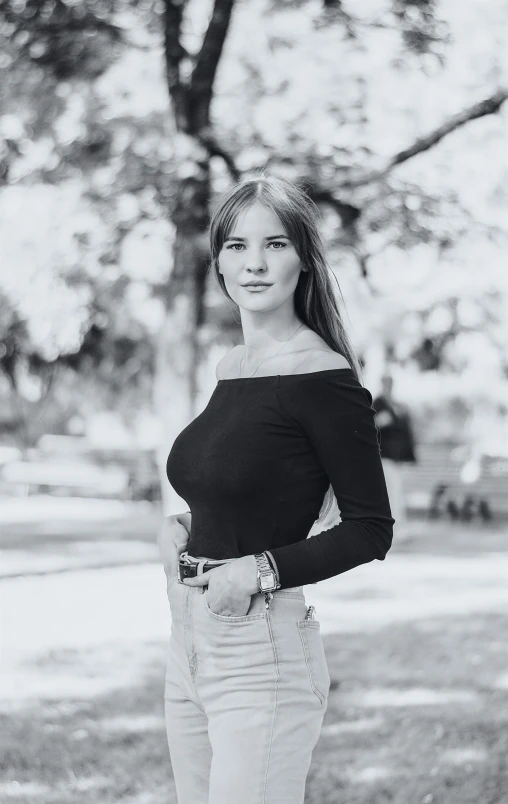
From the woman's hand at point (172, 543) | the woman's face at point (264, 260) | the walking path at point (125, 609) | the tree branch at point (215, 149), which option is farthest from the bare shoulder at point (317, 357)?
the walking path at point (125, 609)

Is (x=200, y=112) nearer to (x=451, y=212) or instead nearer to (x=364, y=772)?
(x=451, y=212)

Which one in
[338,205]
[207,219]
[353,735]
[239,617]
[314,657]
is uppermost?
[239,617]

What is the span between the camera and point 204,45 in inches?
246

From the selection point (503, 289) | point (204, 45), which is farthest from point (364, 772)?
point (503, 289)

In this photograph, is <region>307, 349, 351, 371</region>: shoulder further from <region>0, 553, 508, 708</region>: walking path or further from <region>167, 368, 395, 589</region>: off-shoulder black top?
<region>0, 553, 508, 708</region>: walking path

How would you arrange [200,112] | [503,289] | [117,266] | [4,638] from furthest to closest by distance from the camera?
1. [503,289]
2. [117,266]
3. [4,638]
4. [200,112]

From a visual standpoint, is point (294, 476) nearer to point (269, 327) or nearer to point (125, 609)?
point (269, 327)

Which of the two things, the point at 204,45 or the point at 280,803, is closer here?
the point at 280,803

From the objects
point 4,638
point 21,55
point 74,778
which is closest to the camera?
point 74,778

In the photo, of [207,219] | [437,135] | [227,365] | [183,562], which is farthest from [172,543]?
[437,135]

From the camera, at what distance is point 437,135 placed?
6.16 meters

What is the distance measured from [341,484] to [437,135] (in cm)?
448

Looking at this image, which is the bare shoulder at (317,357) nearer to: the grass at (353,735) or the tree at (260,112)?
the grass at (353,735)

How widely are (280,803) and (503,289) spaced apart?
10.6m
